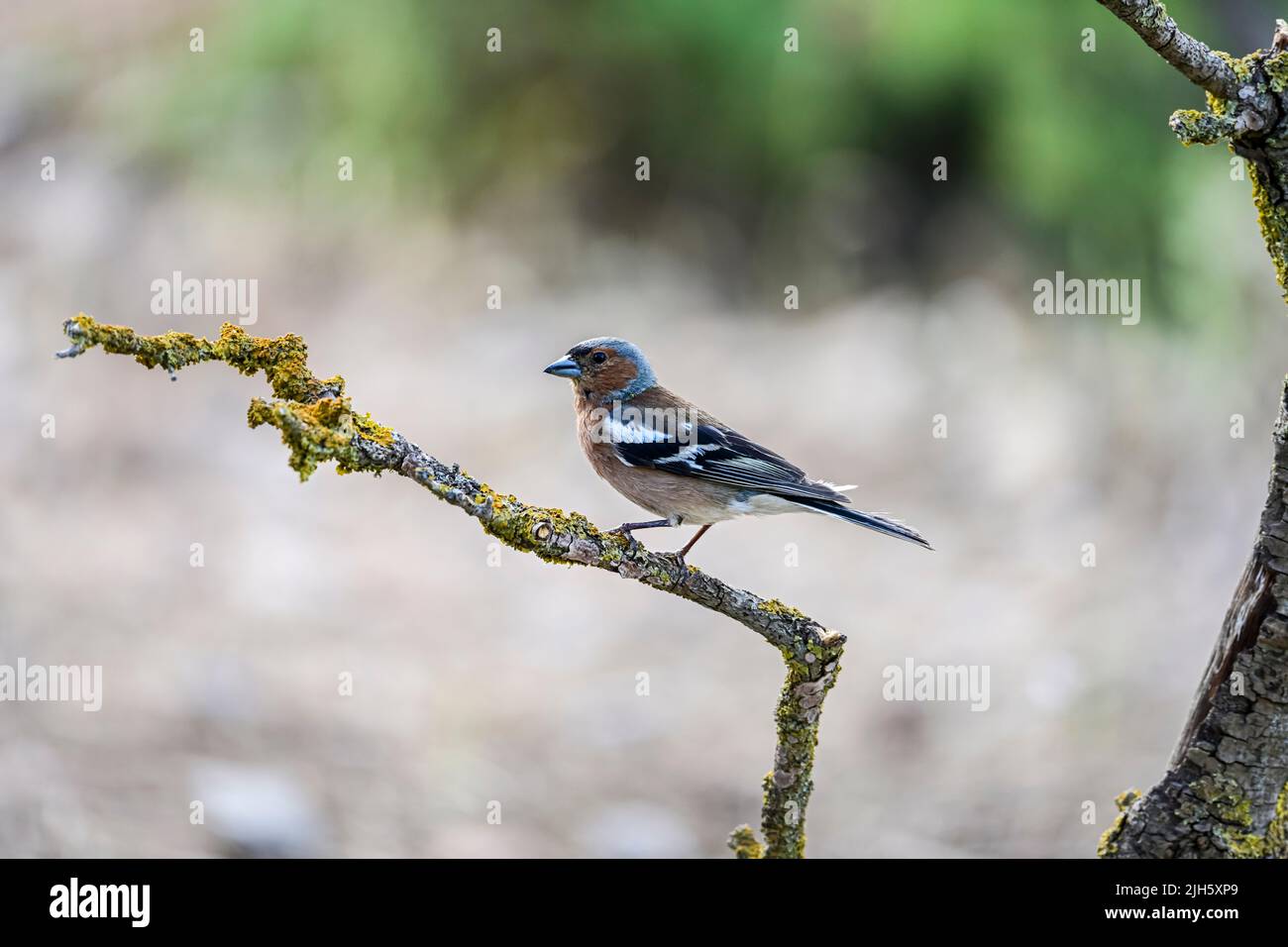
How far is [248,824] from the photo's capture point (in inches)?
258

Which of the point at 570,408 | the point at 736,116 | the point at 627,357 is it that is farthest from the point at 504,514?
the point at 736,116

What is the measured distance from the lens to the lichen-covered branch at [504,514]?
3.12 m

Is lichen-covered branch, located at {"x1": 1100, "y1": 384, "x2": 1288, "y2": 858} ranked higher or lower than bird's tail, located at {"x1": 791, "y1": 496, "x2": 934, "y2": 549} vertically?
lower

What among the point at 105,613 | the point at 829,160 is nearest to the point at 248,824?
the point at 105,613

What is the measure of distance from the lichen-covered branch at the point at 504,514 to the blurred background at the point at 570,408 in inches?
122

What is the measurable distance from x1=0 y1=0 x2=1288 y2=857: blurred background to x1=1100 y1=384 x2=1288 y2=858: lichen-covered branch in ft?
10.5

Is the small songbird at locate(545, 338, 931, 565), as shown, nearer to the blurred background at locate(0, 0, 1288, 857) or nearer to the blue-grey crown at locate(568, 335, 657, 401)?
the blue-grey crown at locate(568, 335, 657, 401)

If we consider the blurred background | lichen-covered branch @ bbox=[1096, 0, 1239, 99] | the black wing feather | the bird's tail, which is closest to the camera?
lichen-covered branch @ bbox=[1096, 0, 1239, 99]

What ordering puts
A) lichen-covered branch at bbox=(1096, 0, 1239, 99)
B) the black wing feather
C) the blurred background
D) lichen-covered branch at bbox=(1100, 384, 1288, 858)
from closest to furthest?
lichen-covered branch at bbox=(1096, 0, 1239, 99) → lichen-covered branch at bbox=(1100, 384, 1288, 858) → the black wing feather → the blurred background

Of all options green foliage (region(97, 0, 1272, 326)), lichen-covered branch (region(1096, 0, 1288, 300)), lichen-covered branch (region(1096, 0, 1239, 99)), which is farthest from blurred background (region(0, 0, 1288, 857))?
lichen-covered branch (region(1096, 0, 1239, 99))

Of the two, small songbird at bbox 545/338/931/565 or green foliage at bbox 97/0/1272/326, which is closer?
small songbird at bbox 545/338/931/565

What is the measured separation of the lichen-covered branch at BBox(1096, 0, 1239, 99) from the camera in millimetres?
3102

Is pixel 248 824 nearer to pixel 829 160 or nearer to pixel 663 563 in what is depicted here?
pixel 663 563

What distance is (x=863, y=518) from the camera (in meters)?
4.75
